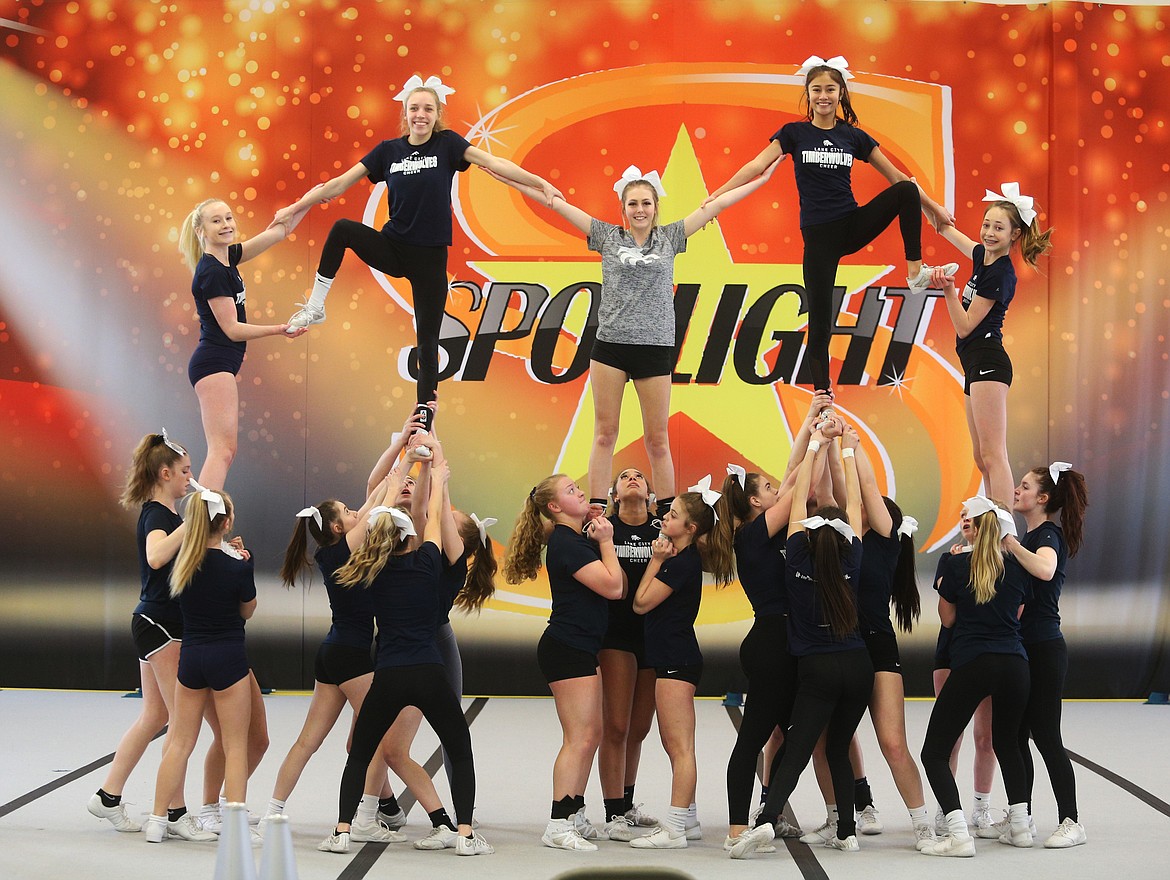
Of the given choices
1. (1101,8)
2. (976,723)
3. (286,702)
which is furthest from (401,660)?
(1101,8)

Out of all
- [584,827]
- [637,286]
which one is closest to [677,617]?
[584,827]

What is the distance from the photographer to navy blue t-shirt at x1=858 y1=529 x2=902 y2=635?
18.2ft

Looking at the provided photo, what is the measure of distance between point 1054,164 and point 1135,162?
23.9 inches

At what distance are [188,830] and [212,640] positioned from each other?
90 centimetres

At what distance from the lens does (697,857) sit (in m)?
5.32

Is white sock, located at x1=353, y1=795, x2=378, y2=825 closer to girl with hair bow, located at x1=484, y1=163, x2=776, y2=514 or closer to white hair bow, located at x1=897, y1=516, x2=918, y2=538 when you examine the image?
girl with hair bow, located at x1=484, y1=163, x2=776, y2=514

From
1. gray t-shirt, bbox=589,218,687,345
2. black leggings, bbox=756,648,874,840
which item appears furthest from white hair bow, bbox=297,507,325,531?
black leggings, bbox=756,648,874,840

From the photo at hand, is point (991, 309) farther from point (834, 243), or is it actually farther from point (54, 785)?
point (54, 785)

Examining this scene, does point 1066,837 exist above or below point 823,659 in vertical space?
below

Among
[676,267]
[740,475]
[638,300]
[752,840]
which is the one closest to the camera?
[752,840]

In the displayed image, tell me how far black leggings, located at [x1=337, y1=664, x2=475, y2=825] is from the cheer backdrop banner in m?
3.78

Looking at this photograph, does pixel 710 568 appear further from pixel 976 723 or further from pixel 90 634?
pixel 90 634

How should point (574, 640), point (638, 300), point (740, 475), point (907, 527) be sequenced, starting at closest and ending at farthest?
point (574, 640)
point (907, 527)
point (740, 475)
point (638, 300)

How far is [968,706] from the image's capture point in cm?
533
